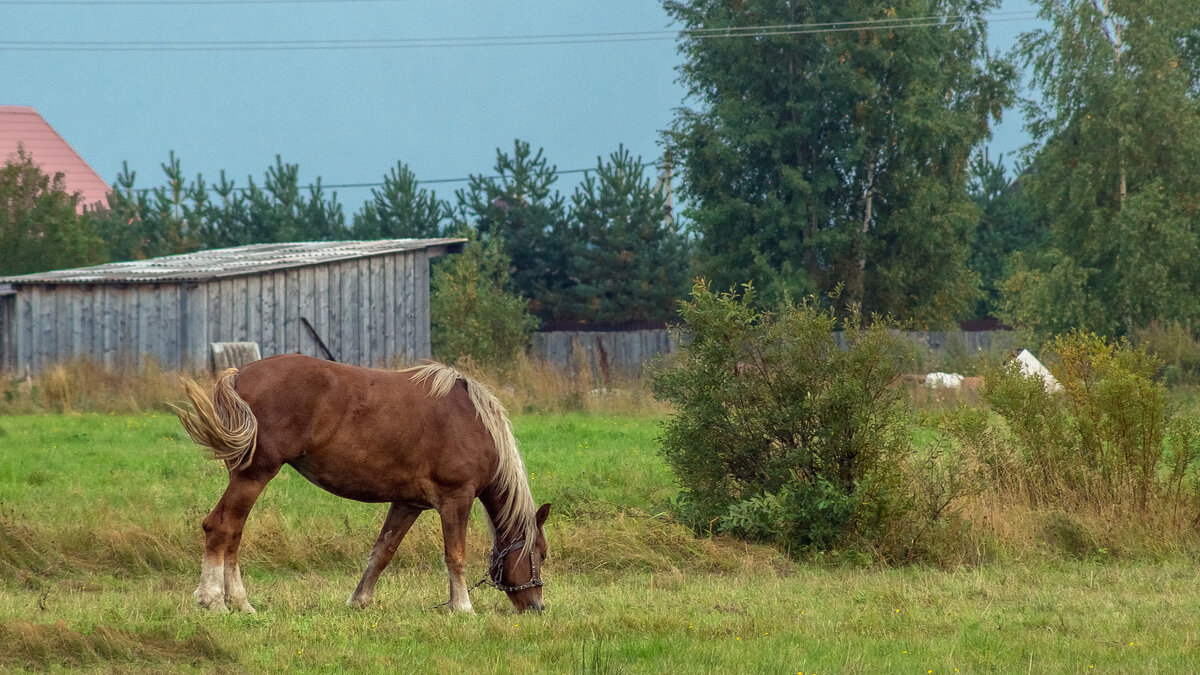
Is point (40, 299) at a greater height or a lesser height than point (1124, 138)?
lesser

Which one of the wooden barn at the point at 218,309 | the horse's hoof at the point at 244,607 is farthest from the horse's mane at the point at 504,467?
the wooden barn at the point at 218,309

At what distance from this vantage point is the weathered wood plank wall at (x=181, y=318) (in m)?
24.1

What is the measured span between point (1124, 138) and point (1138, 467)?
23.3 m

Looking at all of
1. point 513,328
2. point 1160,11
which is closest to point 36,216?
point 513,328

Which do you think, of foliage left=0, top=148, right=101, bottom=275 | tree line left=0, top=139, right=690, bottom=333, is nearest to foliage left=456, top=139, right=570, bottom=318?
tree line left=0, top=139, right=690, bottom=333

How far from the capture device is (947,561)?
1027 centimetres

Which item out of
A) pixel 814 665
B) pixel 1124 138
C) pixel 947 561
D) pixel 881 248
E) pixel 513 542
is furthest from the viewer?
pixel 881 248

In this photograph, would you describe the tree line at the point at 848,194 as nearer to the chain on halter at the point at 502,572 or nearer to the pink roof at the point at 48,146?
the pink roof at the point at 48,146

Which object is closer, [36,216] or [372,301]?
[372,301]

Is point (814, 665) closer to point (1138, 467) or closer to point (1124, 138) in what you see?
point (1138, 467)

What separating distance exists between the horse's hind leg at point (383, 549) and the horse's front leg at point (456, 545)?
0.34 meters

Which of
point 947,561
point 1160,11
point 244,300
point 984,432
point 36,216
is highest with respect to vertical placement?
point 1160,11

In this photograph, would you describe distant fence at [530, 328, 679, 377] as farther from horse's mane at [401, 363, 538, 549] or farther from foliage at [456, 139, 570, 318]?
horse's mane at [401, 363, 538, 549]

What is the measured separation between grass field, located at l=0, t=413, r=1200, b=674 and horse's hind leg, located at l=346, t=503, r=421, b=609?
0.18 meters
